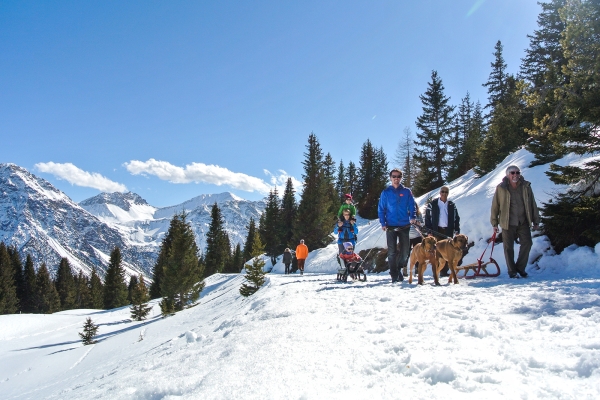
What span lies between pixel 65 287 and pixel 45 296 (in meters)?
9.56

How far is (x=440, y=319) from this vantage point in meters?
3.89

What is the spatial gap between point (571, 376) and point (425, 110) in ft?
121

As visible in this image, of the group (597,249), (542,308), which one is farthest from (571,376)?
(597,249)

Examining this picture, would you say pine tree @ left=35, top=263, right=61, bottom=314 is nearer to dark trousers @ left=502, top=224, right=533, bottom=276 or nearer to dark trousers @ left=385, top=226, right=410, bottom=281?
dark trousers @ left=385, top=226, right=410, bottom=281

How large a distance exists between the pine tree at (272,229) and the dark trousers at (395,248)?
89.5ft

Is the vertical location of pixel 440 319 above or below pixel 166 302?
above

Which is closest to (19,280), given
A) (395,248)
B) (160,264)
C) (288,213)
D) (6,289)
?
(6,289)

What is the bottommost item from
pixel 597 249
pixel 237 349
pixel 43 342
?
pixel 43 342

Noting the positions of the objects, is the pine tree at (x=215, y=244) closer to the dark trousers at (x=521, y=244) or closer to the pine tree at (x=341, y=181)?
the pine tree at (x=341, y=181)

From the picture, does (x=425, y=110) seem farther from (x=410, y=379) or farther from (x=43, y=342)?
(x=43, y=342)

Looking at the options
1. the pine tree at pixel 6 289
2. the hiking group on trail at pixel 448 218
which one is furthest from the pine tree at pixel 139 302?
the pine tree at pixel 6 289

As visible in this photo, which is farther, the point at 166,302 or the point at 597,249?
the point at 166,302

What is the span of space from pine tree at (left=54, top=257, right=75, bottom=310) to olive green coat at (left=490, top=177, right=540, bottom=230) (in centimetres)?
7915

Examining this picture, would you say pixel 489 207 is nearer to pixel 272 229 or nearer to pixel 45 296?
pixel 272 229
